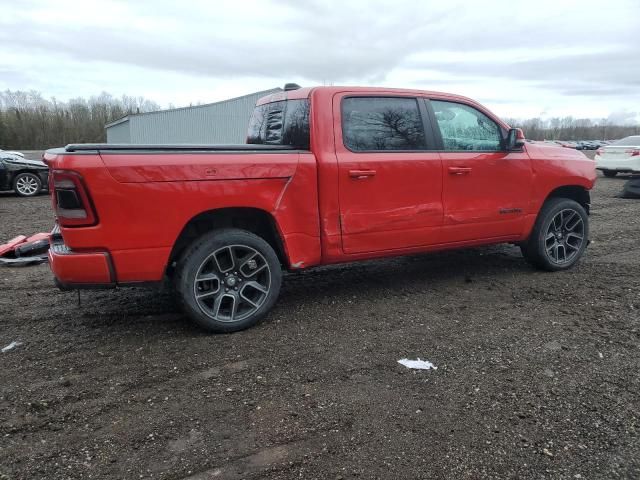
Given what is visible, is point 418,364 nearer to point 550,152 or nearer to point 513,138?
point 513,138

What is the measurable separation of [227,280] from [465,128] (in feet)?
8.99

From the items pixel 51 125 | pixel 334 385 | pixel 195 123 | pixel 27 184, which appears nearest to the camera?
pixel 334 385

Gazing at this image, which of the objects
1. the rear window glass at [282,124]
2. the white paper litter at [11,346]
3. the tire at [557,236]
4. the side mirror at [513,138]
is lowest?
the white paper litter at [11,346]

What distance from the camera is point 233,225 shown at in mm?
4152

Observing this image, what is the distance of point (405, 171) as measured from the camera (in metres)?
4.45

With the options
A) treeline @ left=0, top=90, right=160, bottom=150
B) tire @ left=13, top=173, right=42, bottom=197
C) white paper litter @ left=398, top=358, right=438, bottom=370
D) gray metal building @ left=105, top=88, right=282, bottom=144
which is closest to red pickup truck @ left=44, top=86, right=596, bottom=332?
white paper litter @ left=398, top=358, right=438, bottom=370

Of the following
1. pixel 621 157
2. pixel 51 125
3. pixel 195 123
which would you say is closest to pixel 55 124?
pixel 51 125

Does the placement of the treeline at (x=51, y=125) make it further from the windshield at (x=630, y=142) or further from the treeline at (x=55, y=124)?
the windshield at (x=630, y=142)

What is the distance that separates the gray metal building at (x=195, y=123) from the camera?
93.1 feet

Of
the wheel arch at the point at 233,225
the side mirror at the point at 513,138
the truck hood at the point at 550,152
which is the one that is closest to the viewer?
the wheel arch at the point at 233,225

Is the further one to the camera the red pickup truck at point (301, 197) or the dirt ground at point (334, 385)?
the red pickup truck at point (301, 197)

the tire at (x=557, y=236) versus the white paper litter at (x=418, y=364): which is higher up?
the tire at (x=557, y=236)

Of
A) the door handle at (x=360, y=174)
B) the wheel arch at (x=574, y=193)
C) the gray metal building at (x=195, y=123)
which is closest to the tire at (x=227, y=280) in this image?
the door handle at (x=360, y=174)

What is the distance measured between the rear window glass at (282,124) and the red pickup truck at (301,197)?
0.06 ft
